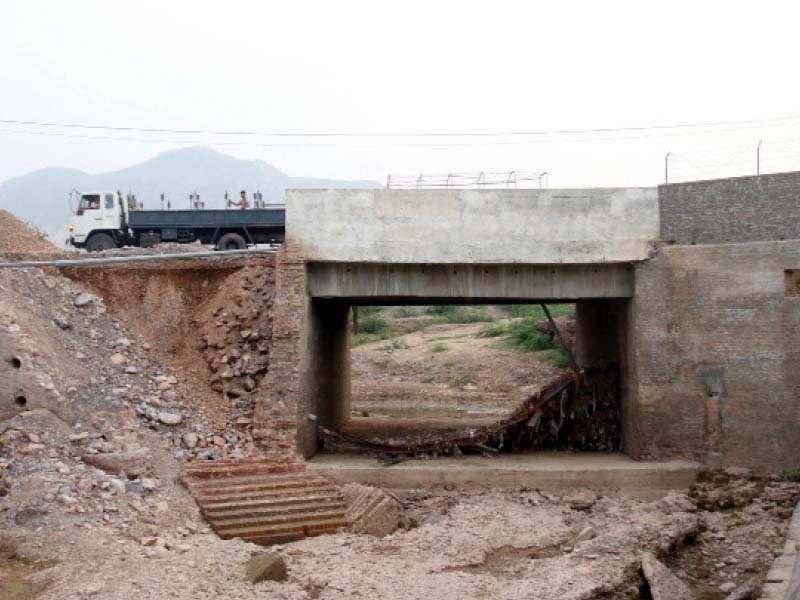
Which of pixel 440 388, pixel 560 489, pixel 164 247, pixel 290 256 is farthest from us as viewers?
pixel 440 388

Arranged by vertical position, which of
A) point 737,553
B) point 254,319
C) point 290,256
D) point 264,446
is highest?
point 290,256

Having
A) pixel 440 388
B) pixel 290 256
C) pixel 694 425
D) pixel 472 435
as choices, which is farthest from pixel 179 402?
pixel 440 388

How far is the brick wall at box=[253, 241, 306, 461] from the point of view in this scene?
13625mm

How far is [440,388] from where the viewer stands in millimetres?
29734

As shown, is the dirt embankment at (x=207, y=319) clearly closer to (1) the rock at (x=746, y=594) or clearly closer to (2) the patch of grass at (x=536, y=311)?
(1) the rock at (x=746, y=594)

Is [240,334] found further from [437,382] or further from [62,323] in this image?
[437,382]

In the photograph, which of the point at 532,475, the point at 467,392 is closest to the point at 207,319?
the point at 532,475

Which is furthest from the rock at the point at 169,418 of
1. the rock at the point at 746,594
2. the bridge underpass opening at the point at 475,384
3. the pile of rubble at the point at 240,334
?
the rock at the point at 746,594

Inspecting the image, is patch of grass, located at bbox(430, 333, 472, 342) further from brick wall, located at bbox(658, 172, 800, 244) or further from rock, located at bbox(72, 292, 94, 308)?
brick wall, located at bbox(658, 172, 800, 244)

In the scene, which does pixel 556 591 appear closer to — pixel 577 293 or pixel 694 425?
pixel 694 425

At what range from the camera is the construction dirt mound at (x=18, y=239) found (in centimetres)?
1689

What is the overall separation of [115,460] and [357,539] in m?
3.88

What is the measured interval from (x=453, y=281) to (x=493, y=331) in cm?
2402

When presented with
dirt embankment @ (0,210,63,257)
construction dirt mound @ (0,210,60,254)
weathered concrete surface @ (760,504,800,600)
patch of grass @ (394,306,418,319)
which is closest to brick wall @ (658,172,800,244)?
weathered concrete surface @ (760,504,800,600)
